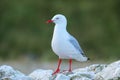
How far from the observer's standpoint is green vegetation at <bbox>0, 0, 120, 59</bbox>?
19.8 metres

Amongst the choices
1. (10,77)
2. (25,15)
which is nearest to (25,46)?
(25,15)

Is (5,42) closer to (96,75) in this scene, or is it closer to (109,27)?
(109,27)

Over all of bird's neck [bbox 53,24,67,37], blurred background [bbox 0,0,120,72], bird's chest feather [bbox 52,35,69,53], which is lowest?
bird's chest feather [bbox 52,35,69,53]

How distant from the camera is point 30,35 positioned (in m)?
20.4

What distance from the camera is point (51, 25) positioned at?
65.5ft

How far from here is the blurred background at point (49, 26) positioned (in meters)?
19.8

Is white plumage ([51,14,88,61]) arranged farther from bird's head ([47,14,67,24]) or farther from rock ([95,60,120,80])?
rock ([95,60,120,80])

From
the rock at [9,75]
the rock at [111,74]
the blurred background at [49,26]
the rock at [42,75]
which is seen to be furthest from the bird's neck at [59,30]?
the blurred background at [49,26]

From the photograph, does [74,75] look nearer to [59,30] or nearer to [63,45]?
[63,45]

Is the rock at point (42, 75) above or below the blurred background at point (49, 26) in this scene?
below

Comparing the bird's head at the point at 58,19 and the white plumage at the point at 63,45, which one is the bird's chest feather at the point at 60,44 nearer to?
the white plumage at the point at 63,45

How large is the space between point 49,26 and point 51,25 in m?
0.08

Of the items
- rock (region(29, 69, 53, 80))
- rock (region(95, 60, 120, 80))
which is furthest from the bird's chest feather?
rock (region(95, 60, 120, 80))

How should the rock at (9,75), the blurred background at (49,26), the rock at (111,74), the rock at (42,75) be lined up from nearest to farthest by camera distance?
1. the rock at (111,74)
2. the rock at (9,75)
3. the rock at (42,75)
4. the blurred background at (49,26)
